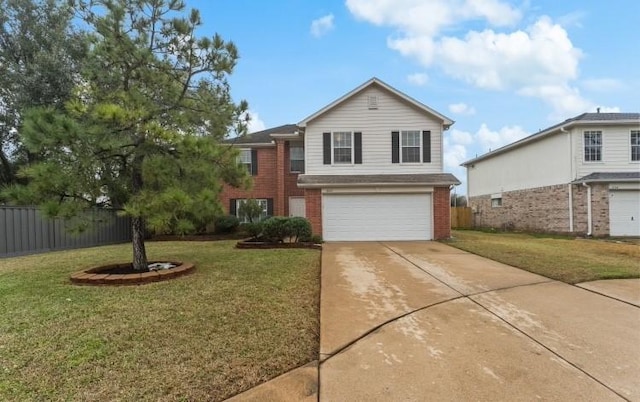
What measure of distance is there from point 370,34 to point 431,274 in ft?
34.1

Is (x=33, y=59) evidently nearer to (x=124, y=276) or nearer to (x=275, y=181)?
(x=275, y=181)

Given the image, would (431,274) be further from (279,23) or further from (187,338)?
(279,23)

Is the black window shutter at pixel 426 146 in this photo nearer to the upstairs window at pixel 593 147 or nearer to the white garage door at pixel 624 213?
the upstairs window at pixel 593 147

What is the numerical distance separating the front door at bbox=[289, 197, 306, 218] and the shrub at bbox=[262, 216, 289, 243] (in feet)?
18.6

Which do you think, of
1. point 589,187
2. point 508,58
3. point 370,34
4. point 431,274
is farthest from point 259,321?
point 589,187

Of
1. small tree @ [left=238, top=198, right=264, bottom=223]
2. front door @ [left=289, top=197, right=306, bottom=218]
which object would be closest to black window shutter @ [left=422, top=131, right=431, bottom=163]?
front door @ [left=289, top=197, right=306, bottom=218]

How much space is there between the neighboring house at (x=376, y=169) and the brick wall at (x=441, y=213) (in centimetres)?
4

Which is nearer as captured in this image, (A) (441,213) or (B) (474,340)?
(B) (474,340)

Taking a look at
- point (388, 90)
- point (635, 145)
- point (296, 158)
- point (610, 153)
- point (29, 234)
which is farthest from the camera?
point (296, 158)

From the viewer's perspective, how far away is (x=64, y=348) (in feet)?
12.8

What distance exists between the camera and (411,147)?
1574cm

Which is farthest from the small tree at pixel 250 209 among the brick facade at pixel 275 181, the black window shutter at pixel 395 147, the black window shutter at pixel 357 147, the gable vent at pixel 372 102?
the gable vent at pixel 372 102

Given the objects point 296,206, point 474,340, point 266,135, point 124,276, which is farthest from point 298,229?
point 474,340

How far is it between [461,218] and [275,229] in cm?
1861
